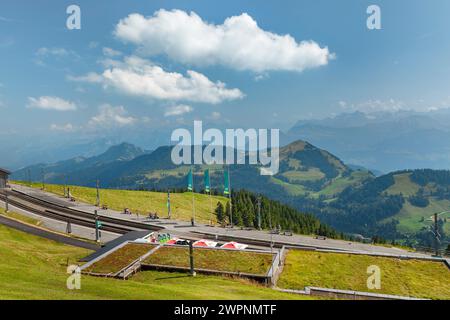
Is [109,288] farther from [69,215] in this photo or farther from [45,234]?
[69,215]

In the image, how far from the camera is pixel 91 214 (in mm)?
80125

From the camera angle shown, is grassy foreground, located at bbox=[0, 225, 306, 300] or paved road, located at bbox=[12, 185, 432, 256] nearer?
grassy foreground, located at bbox=[0, 225, 306, 300]

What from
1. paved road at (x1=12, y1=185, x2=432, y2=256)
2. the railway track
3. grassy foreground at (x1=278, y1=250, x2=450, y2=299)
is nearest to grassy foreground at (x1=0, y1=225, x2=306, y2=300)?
grassy foreground at (x1=278, y1=250, x2=450, y2=299)

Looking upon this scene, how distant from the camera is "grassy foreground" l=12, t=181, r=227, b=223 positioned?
10744 centimetres

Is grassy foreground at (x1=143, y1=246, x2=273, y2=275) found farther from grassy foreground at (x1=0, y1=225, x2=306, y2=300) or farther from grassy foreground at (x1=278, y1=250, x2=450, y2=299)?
grassy foreground at (x1=0, y1=225, x2=306, y2=300)

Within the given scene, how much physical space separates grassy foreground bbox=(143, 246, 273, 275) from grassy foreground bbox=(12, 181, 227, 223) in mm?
51354

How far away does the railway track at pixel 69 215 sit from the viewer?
72.9 metres

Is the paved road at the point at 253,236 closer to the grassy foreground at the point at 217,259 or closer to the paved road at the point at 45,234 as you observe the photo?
the paved road at the point at 45,234

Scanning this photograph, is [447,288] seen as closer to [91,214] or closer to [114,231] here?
[114,231]

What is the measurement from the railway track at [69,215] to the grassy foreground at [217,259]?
30.8 metres

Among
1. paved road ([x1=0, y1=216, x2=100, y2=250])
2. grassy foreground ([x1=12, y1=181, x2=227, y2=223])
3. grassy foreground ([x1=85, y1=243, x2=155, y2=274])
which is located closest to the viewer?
grassy foreground ([x1=85, y1=243, x2=155, y2=274])

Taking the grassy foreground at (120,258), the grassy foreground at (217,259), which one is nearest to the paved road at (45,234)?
the grassy foreground at (120,258)
